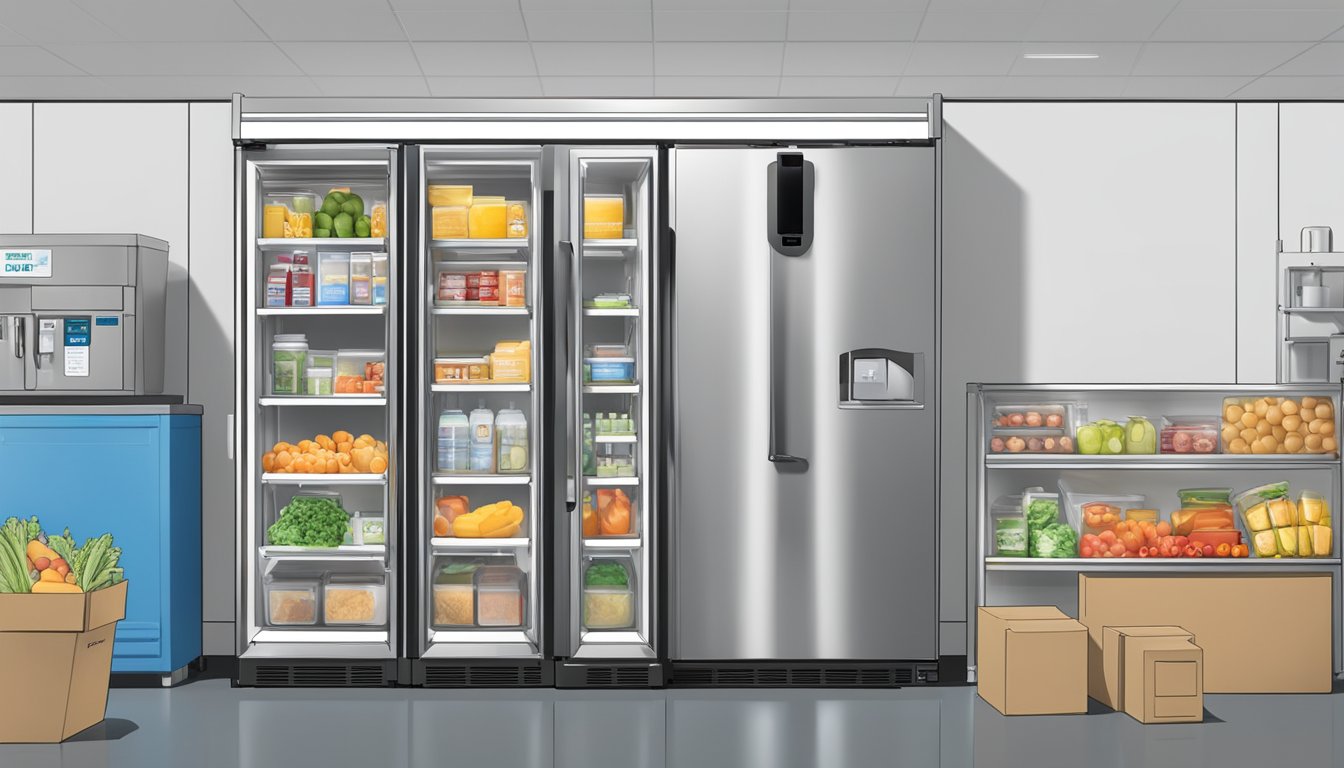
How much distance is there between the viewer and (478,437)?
196 inches

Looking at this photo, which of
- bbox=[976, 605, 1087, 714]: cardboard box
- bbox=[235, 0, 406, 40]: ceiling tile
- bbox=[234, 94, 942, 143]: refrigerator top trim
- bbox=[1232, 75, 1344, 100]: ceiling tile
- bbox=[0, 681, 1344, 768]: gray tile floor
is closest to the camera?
bbox=[0, 681, 1344, 768]: gray tile floor

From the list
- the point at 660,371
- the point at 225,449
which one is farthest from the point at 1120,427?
the point at 225,449

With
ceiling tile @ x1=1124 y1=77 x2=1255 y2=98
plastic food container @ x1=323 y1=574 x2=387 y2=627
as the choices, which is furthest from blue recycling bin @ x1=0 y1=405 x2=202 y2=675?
ceiling tile @ x1=1124 y1=77 x2=1255 y2=98

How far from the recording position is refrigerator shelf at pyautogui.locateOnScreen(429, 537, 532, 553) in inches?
192

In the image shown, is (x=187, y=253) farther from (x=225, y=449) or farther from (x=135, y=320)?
(x=225, y=449)

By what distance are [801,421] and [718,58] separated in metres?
1.74

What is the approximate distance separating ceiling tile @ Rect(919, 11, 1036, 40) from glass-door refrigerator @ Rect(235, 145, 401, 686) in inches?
96.9

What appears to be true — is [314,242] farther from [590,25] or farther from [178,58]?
[590,25]

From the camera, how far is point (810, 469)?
4770 mm

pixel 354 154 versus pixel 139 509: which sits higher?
pixel 354 154

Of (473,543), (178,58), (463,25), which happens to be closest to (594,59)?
(463,25)

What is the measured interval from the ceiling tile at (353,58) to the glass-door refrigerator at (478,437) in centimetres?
47

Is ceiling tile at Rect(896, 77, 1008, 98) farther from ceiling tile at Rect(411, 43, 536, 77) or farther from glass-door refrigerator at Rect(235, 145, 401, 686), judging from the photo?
glass-door refrigerator at Rect(235, 145, 401, 686)

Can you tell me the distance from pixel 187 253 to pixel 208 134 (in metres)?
0.62
